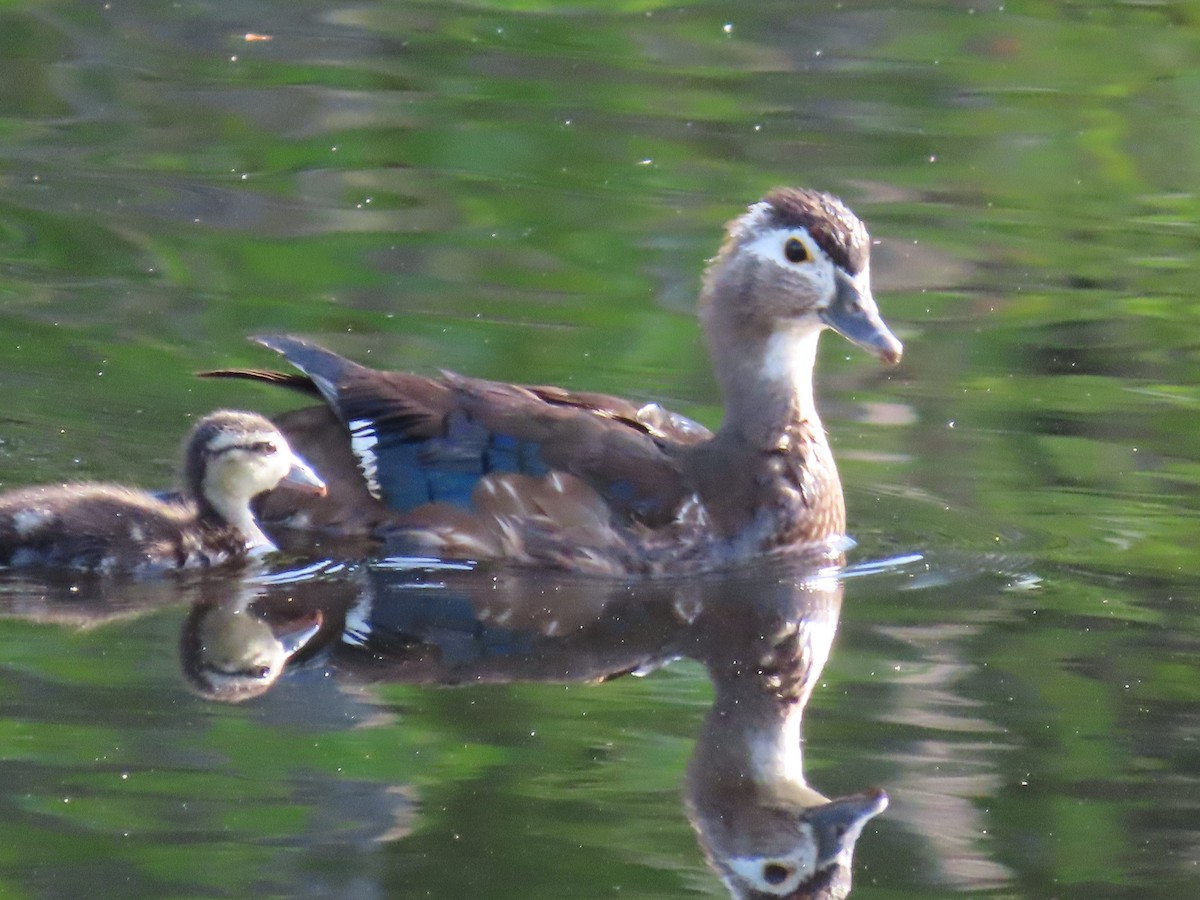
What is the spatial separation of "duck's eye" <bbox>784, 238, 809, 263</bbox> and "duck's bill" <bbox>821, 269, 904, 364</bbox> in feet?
0.52

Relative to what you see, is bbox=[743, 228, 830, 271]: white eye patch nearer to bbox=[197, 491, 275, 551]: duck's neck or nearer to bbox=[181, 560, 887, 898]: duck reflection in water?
bbox=[181, 560, 887, 898]: duck reflection in water

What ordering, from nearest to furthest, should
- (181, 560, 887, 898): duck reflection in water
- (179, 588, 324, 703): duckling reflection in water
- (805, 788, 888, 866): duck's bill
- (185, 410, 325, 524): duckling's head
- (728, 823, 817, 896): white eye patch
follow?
(728, 823, 817, 896): white eye patch, (805, 788, 888, 866): duck's bill, (181, 560, 887, 898): duck reflection in water, (179, 588, 324, 703): duckling reflection in water, (185, 410, 325, 524): duckling's head

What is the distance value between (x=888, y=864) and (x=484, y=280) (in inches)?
247

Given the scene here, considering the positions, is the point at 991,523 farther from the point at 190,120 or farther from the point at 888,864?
the point at 190,120

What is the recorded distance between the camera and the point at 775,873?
5875mm

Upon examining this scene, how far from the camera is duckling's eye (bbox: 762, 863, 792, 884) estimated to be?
19.1 feet

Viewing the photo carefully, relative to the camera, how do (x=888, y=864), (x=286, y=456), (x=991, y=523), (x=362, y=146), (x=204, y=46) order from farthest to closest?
(x=204, y=46) → (x=362, y=146) → (x=991, y=523) → (x=286, y=456) → (x=888, y=864)

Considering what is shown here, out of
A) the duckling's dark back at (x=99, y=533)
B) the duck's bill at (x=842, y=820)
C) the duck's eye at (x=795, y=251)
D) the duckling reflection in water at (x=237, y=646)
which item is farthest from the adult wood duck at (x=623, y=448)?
the duck's bill at (x=842, y=820)

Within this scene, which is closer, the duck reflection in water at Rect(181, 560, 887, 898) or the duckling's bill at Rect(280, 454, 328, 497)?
the duck reflection in water at Rect(181, 560, 887, 898)

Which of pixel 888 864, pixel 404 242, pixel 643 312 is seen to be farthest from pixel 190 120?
pixel 888 864

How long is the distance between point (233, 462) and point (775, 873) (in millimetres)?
3136

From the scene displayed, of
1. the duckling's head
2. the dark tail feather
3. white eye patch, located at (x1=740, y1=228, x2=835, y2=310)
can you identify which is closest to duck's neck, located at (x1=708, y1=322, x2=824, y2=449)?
white eye patch, located at (x1=740, y1=228, x2=835, y2=310)

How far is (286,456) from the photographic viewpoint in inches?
332

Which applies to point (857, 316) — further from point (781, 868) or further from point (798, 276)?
point (781, 868)
